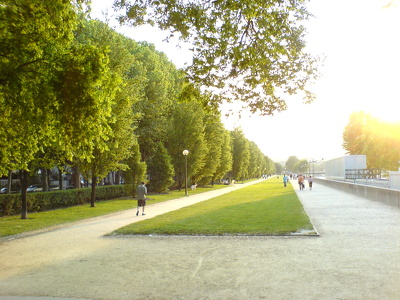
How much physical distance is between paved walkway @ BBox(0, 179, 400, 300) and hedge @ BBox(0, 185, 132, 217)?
7706 millimetres

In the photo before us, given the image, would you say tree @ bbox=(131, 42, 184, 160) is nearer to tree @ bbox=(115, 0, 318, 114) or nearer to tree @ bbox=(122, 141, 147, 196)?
tree @ bbox=(122, 141, 147, 196)

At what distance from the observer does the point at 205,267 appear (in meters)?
7.28

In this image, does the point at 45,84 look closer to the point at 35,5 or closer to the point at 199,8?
the point at 35,5

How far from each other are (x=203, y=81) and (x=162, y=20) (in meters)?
1.88

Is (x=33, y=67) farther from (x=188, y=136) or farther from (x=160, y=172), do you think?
(x=188, y=136)

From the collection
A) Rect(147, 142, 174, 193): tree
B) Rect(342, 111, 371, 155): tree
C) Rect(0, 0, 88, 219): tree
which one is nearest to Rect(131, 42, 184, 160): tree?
Rect(147, 142, 174, 193): tree

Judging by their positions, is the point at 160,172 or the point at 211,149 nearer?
the point at 160,172

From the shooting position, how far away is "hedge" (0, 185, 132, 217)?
17969mm

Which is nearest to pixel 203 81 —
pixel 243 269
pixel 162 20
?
pixel 162 20

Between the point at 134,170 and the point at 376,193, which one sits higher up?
the point at 134,170

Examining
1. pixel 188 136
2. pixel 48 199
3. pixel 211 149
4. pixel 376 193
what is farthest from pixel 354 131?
pixel 48 199

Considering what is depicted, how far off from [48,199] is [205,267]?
16.0 m

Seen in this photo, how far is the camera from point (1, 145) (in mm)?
11750

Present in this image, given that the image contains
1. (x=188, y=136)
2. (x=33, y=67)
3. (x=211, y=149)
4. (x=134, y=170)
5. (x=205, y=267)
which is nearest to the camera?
(x=205, y=267)
